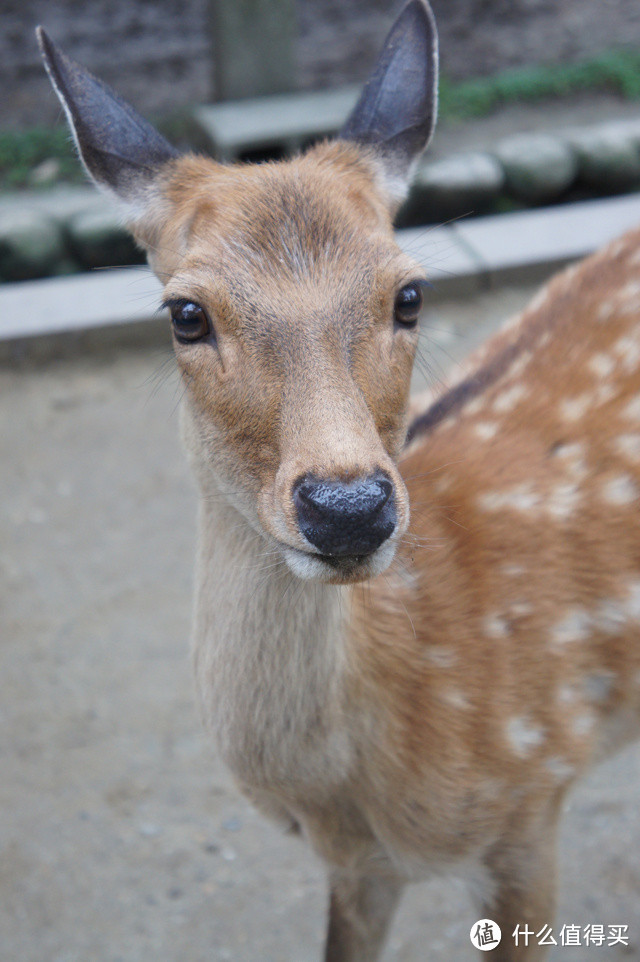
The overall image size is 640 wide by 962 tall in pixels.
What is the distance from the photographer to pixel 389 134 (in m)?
2.47

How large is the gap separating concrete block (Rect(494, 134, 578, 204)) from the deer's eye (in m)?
5.25

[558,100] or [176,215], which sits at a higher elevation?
[176,215]

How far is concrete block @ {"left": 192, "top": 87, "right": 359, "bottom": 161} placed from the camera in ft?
22.9

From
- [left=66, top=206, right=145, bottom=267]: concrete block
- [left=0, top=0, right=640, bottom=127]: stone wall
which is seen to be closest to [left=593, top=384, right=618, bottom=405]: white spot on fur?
[left=66, top=206, right=145, bottom=267]: concrete block

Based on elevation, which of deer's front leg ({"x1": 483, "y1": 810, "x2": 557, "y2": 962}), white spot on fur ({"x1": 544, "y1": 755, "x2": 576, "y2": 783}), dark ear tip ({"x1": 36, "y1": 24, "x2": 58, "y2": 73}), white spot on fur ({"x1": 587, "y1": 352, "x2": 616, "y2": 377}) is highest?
dark ear tip ({"x1": 36, "y1": 24, "x2": 58, "y2": 73})

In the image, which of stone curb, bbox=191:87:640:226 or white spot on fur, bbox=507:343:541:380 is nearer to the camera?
white spot on fur, bbox=507:343:541:380

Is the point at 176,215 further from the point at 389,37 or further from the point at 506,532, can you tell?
the point at 506,532

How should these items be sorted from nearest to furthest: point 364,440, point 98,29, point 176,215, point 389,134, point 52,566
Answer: point 364,440
point 176,215
point 389,134
point 52,566
point 98,29

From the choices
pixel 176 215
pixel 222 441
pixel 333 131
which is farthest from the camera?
pixel 333 131

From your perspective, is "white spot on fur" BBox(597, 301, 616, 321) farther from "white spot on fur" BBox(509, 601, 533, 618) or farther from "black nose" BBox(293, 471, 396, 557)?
"black nose" BBox(293, 471, 396, 557)

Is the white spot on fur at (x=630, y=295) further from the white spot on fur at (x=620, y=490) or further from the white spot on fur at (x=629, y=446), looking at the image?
the white spot on fur at (x=620, y=490)

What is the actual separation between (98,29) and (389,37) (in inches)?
246

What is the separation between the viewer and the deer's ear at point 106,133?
2264 millimetres

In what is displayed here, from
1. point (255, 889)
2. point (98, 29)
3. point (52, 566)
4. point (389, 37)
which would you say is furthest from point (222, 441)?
point (98, 29)
